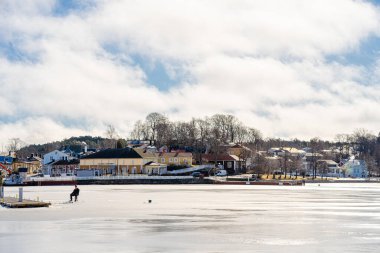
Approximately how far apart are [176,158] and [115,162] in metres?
18.7

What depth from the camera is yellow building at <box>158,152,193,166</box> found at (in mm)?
160250

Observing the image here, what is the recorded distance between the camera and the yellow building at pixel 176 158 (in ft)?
526

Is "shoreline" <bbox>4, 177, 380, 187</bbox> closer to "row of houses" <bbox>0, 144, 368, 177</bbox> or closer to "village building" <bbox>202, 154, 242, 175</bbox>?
"row of houses" <bbox>0, 144, 368, 177</bbox>

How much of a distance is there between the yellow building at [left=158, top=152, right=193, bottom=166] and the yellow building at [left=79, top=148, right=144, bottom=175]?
11866mm

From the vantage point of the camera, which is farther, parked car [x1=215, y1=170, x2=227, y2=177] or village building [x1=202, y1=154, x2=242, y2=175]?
village building [x1=202, y1=154, x2=242, y2=175]

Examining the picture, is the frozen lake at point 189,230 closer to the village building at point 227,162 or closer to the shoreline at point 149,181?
the shoreline at point 149,181

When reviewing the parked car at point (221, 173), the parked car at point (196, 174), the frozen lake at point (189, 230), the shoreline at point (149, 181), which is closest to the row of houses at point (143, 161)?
the parked car at point (221, 173)

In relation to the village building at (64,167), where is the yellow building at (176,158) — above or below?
above

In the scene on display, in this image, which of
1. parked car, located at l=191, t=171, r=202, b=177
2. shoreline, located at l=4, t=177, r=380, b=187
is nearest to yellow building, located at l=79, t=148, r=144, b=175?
parked car, located at l=191, t=171, r=202, b=177

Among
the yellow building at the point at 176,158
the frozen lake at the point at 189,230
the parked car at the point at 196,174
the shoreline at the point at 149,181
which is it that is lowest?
the frozen lake at the point at 189,230

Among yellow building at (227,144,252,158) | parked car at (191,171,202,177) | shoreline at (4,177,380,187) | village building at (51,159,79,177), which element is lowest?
shoreline at (4,177,380,187)

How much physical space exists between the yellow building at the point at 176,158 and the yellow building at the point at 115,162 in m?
11.9

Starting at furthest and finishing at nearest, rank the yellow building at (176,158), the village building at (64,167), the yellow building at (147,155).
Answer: the yellow building at (176,158) → the village building at (64,167) → the yellow building at (147,155)

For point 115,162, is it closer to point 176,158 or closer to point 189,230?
point 176,158
